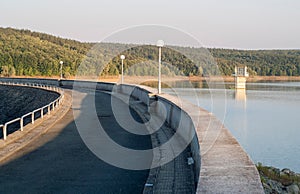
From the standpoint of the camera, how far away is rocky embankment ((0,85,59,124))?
3997 centimetres

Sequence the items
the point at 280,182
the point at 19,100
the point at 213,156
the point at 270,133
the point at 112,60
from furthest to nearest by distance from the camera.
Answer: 1. the point at 112,60
2. the point at 19,100
3. the point at 270,133
4. the point at 280,182
5. the point at 213,156

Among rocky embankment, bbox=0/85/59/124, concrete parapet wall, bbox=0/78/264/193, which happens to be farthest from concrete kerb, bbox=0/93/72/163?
rocky embankment, bbox=0/85/59/124

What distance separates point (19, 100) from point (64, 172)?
4050 centimetres

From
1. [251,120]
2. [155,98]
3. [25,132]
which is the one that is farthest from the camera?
[251,120]

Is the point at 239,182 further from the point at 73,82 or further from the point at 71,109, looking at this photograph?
the point at 73,82

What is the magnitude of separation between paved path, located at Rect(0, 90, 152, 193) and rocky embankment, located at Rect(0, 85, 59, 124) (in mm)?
26235

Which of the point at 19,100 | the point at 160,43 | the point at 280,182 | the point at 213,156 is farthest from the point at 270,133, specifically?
the point at 19,100

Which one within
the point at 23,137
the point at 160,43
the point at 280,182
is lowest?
the point at 280,182

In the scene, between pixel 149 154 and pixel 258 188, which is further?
pixel 149 154

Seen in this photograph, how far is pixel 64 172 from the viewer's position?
877cm

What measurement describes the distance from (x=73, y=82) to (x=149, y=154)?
4584cm

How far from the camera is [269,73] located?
155 m

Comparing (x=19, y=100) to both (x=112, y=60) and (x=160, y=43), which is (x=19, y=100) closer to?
(x=160, y=43)

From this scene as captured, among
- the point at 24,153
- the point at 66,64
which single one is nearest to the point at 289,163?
the point at 24,153
